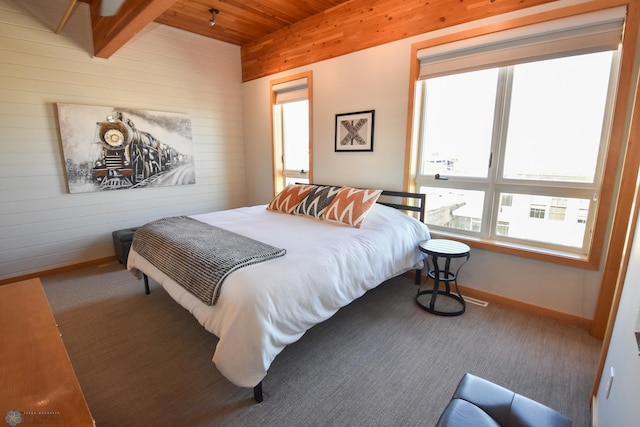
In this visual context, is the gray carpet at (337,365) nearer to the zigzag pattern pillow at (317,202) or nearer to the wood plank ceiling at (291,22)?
the zigzag pattern pillow at (317,202)

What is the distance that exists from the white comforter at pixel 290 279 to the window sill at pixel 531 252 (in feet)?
1.32

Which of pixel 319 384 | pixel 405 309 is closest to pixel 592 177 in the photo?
pixel 405 309

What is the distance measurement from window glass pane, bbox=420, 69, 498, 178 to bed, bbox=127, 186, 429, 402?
0.48m

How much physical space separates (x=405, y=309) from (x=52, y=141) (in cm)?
401

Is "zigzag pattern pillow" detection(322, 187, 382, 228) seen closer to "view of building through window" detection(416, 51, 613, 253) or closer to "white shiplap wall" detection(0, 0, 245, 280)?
"view of building through window" detection(416, 51, 613, 253)

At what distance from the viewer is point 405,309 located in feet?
8.57

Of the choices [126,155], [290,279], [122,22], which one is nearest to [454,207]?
[290,279]

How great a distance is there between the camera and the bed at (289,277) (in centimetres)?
152

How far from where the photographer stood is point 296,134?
421cm

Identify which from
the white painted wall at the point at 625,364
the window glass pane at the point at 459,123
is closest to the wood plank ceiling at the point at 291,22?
the window glass pane at the point at 459,123

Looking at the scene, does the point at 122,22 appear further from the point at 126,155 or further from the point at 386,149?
the point at 386,149

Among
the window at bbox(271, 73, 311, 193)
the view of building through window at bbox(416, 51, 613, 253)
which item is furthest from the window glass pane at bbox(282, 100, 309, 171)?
the view of building through window at bbox(416, 51, 613, 253)

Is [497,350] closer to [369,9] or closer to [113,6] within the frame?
[369,9]

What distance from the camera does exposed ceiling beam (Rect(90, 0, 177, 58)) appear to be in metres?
2.21
